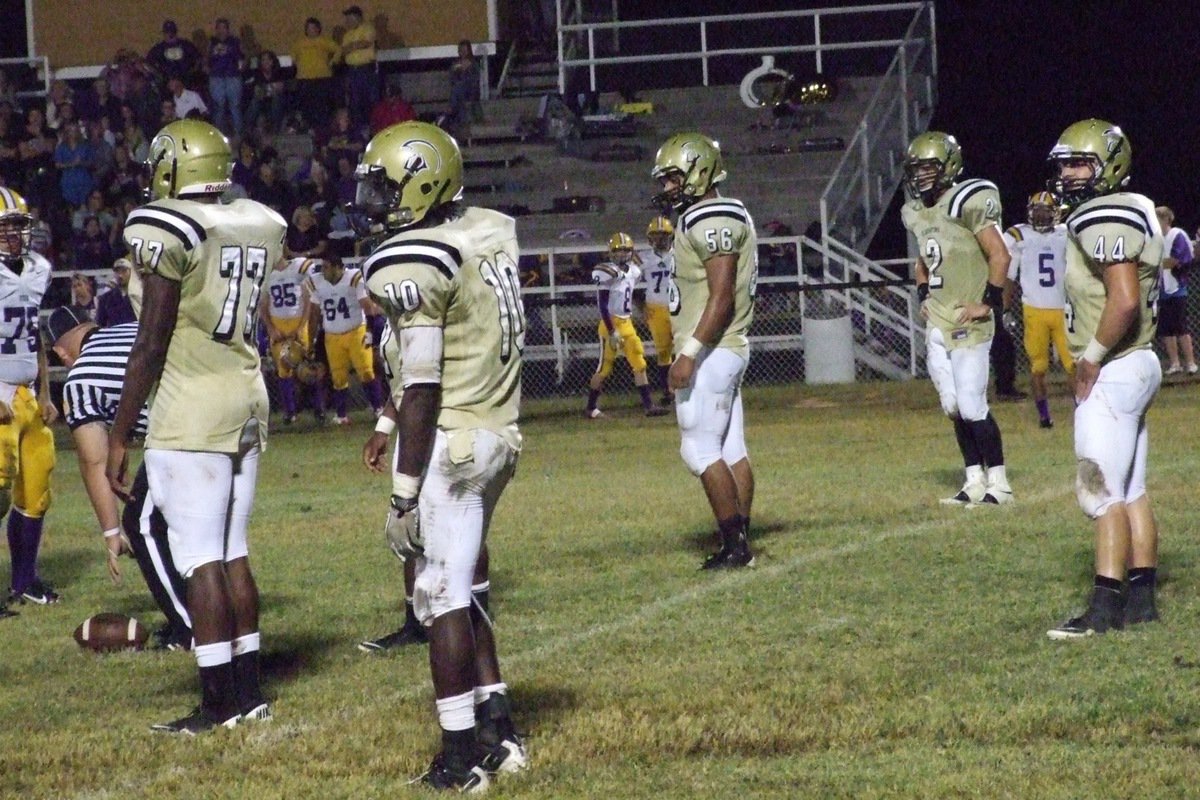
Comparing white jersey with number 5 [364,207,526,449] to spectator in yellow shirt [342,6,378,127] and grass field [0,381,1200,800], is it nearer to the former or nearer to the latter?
grass field [0,381,1200,800]

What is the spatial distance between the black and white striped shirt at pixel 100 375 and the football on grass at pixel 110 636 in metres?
0.86

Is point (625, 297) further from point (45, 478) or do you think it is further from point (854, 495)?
point (45, 478)

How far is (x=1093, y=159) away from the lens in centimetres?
666

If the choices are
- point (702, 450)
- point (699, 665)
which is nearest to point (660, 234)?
point (702, 450)

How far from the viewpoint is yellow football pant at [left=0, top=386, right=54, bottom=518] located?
8.17 metres

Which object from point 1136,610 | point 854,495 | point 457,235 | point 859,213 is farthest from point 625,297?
point 457,235

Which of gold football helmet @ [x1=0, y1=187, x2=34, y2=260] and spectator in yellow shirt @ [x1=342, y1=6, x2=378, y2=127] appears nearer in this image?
gold football helmet @ [x1=0, y1=187, x2=34, y2=260]

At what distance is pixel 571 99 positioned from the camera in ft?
78.3

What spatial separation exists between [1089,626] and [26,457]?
5054 mm

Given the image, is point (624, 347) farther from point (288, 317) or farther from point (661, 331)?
point (288, 317)

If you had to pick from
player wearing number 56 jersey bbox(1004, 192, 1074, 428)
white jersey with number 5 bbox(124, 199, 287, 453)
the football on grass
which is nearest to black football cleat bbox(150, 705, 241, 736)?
white jersey with number 5 bbox(124, 199, 287, 453)

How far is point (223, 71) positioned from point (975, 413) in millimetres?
15906

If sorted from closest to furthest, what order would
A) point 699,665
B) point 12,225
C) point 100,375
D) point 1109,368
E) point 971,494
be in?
point 699,665
point 1109,368
point 100,375
point 12,225
point 971,494

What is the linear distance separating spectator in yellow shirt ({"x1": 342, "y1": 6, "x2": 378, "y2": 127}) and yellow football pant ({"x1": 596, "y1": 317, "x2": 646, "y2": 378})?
679 cm
